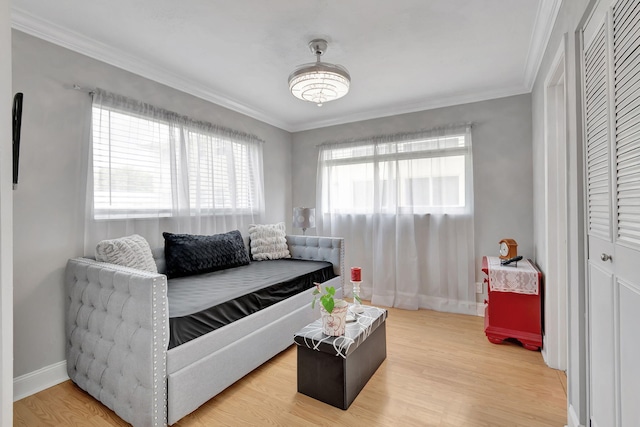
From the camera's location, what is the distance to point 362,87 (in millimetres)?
3303

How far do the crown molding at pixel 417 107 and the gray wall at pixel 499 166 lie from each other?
0.17ft

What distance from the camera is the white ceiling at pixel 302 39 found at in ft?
6.57

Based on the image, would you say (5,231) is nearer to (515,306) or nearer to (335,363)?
(335,363)

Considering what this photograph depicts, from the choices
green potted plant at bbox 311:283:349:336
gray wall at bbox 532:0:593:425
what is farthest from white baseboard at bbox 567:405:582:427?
green potted plant at bbox 311:283:349:336

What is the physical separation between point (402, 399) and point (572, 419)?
893mm

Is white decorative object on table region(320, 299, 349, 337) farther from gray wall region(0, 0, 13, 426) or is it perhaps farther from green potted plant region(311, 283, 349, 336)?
gray wall region(0, 0, 13, 426)

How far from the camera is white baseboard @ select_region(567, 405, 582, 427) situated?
154 centimetres

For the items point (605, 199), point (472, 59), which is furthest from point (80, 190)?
point (472, 59)

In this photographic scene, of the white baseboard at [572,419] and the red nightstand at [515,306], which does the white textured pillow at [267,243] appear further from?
the white baseboard at [572,419]

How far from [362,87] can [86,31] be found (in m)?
2.43

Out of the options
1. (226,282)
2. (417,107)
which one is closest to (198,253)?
(226,282)

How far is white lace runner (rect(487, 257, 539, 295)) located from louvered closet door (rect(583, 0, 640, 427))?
4.10 ft

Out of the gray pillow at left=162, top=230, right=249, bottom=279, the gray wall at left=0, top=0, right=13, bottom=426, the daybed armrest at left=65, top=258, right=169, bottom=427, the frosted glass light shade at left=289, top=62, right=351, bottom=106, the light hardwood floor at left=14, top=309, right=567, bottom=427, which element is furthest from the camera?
the gray pillow at left=162, top=230, right=249, bottom=279

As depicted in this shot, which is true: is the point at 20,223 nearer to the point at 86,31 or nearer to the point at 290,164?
the point at 86,31
